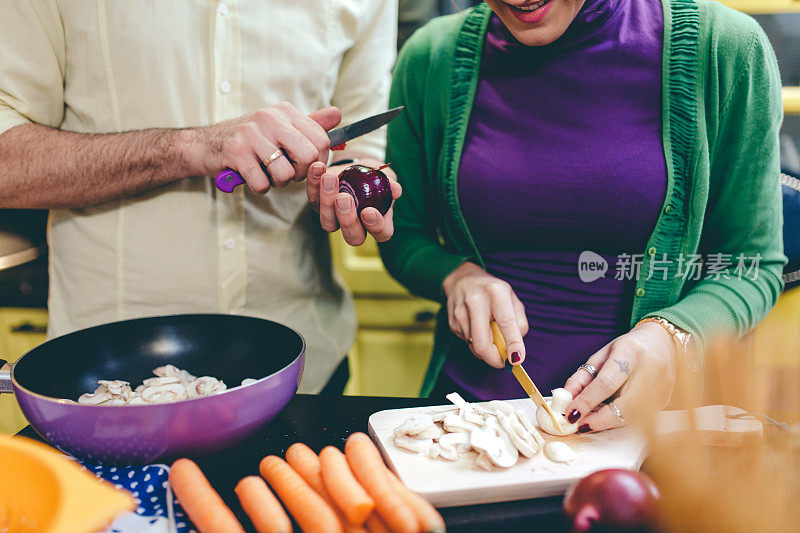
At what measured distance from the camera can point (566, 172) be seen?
1.18 metres

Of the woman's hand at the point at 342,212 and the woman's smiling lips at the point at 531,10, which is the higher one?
the woman's smiling lips at the point at 531,10

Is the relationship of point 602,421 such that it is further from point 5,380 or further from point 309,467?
point 5,380

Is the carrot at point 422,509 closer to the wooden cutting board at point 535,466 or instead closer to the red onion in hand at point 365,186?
the wooden cutting board at point 535,466

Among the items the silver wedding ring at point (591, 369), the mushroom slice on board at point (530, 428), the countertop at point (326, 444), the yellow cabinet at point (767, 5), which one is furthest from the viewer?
the yellow cabinet at point (767, 5)

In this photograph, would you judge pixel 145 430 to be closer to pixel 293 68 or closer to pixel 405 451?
pixel 405 451

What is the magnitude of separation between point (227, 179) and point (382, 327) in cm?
123

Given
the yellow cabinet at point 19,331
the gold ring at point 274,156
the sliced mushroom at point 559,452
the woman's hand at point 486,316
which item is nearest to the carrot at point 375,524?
the sliced mushroom at point 559,452

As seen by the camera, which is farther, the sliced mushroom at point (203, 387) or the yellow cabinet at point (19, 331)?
the yellow cabinet at point (19, 331)

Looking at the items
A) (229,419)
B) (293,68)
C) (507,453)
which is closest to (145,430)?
(229,419)

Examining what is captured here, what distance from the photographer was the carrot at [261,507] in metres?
0.67

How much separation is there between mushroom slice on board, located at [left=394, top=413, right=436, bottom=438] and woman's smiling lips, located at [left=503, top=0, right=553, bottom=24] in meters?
0.70

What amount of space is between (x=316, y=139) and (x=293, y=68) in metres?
0.30

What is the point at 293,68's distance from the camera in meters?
1.26

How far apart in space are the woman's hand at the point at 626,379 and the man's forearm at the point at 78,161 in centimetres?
79
